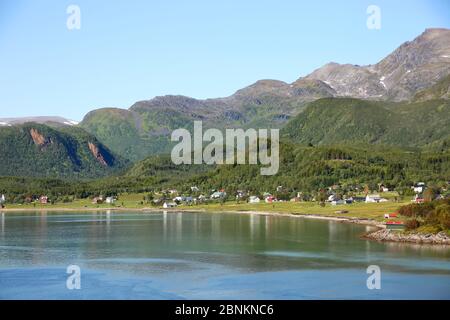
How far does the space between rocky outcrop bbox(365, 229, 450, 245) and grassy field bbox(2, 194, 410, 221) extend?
67.6 ft

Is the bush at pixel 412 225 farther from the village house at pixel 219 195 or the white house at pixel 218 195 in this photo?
the white house at pixel 218 195

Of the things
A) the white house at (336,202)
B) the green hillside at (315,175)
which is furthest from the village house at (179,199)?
the white house at (336,202)

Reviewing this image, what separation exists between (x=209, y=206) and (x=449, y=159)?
6131 cm

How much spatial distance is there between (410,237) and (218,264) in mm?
25090

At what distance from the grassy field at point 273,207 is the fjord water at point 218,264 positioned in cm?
2021

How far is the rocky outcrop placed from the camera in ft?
222

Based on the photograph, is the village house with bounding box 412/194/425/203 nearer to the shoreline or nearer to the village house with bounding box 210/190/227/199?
the shoreline

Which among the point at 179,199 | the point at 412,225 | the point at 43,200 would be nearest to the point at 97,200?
the point at 43,200

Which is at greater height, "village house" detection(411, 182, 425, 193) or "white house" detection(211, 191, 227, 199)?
"village house" detection(411, 182, 425, 193)

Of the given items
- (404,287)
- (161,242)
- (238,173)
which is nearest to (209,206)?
(238,173)

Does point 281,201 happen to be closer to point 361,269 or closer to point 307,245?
point 307,245

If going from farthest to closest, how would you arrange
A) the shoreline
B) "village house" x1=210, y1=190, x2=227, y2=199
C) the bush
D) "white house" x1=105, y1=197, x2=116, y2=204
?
1. "white house" x1=105, y1=197, x2=116, y2=204
2. "village house" x1=210, y1=190, x2=227, y2=199
3. the bush
4. the shoreline

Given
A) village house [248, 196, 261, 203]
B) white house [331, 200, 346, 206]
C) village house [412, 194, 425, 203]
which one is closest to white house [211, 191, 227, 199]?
village house [248, 196, 261, 203]
